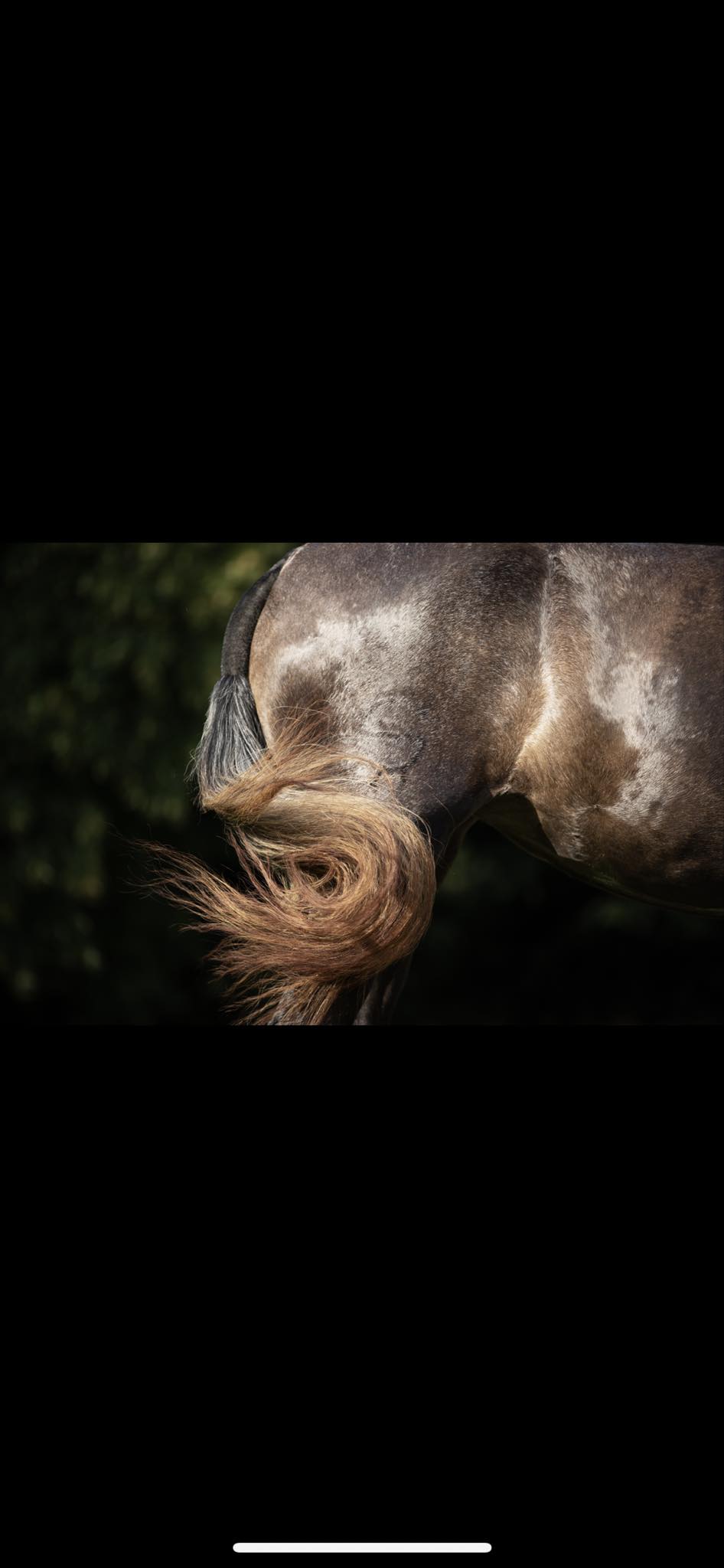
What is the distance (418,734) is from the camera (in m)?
2.10

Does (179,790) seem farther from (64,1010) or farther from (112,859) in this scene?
(64,1010)

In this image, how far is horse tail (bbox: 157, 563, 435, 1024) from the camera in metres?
1.99

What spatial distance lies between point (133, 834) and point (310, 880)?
66.7 inches

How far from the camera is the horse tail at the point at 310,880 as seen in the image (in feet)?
6.52

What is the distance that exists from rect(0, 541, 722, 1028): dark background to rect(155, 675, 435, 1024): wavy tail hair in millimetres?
620

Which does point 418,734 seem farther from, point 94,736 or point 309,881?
point 94,736

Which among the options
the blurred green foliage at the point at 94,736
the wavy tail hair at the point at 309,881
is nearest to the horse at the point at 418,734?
the wavy tail hair at the point at 309,881

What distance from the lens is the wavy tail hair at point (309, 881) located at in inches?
78.3

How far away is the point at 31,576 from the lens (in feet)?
9.82

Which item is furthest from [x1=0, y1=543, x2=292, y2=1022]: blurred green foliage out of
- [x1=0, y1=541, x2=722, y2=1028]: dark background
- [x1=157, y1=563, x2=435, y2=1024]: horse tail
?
[x1=157, y1=563, x2=435, y2=1024]: horse tail

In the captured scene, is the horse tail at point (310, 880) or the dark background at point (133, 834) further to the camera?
the dark background at point (133, 834)

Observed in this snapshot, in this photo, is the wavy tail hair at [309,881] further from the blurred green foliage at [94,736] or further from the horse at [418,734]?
the blurred green foliage at [94,736]

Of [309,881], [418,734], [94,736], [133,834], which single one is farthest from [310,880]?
[133,834]

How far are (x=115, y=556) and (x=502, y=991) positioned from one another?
1.76 meters
